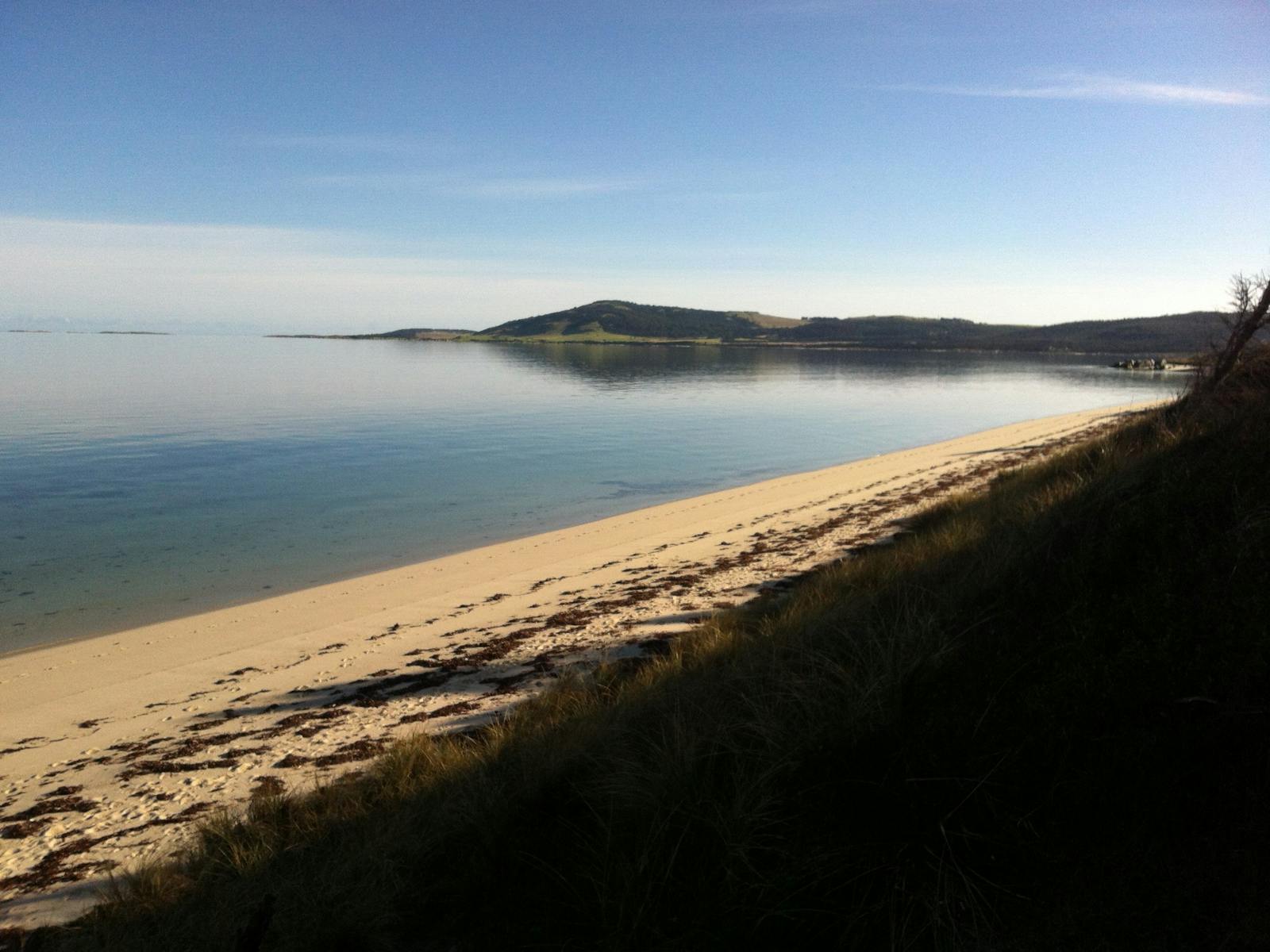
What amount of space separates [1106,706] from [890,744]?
3.25 ft

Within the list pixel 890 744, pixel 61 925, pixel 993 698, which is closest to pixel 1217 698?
pixel 993 698

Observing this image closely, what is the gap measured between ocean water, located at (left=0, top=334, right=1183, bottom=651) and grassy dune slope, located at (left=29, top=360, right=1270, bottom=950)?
998cm

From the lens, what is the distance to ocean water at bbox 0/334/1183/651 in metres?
15.1

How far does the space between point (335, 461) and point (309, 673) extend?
791 inches

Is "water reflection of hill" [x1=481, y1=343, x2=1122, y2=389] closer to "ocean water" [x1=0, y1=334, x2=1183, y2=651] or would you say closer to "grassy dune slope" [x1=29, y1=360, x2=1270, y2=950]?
"ocean water" [x1=0, y1=334, x2=1183, y2=651]

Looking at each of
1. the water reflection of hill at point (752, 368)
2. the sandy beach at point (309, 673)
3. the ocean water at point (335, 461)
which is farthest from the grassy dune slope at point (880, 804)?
the water reflection of hill at point (752, 368)

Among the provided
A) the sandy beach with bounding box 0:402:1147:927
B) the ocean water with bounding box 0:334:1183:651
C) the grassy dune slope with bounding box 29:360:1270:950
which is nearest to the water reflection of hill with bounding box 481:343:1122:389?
the ocean water with bounding box 0:334:1183:651

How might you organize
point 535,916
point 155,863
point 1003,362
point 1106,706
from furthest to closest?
1. point 1003,362
2. point 155,863
3. point 1106,706
4. point 535,916

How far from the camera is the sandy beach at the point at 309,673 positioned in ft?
19.1

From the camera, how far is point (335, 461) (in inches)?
1096

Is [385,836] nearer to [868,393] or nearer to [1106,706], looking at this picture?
[1106,706]

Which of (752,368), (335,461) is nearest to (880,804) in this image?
(335,461)

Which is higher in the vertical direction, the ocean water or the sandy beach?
the sandy beach

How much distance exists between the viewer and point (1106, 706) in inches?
148
